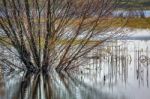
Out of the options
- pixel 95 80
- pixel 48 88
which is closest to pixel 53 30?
pixel 95 80

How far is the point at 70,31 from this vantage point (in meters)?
16.1

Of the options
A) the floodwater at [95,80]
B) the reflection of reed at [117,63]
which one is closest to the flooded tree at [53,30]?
the floodwater at [95,80]

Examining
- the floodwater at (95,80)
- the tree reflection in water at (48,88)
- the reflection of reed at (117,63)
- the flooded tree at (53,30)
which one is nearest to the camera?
the tree reflection in water at (48,88)

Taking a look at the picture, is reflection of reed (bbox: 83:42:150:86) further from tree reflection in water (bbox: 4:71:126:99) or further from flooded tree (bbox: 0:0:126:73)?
tree reflection in water (bbox: 4:71:126:99)

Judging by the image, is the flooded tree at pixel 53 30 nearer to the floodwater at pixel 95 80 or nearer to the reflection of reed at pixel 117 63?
the floodwater at pixel 95 80

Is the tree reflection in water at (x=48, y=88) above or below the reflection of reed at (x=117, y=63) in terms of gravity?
below

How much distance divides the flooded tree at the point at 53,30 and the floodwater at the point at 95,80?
434mm

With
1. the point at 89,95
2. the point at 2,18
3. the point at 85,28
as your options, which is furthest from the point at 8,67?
the point at 89,95

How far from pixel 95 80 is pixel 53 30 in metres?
1.94

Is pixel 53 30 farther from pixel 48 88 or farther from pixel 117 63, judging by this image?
pixel 117 63

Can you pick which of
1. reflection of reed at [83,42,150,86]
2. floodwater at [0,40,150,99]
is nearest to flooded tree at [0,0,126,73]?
floodwater at [0,40,150,99]

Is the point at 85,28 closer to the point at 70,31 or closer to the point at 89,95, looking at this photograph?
the point at 70,31

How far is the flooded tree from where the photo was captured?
15.6 meters

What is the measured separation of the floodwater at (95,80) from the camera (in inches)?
547
